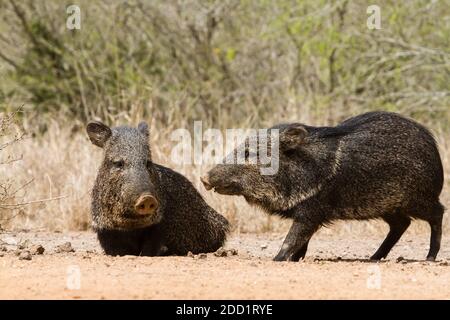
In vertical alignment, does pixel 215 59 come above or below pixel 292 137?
above

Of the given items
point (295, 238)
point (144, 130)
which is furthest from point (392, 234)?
point (144, 130)

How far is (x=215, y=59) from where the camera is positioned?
14.8 meters

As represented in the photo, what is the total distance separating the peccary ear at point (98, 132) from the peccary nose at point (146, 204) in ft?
2.54

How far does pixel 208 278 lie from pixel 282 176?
1516 millimetres

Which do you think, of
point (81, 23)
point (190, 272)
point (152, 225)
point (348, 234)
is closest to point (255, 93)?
point (81, 23)

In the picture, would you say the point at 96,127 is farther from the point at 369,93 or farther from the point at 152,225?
the point at 369,93

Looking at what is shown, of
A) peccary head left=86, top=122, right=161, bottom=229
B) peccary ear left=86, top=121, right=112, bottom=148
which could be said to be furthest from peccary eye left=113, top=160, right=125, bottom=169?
peccary ear left=86, top=121, right=112, bottom=148

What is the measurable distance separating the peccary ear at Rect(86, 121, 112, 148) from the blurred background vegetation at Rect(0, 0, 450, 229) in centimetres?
572

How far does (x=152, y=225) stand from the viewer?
21.5 feet

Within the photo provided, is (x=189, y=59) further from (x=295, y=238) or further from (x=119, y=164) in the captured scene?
(x=295, y=238)

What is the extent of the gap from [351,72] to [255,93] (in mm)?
1658

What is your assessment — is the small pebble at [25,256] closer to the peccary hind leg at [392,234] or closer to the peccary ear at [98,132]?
the peccary ear at [98,132]

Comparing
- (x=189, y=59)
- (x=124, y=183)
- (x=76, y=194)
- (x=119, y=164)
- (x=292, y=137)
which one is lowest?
(x=76, y=194)

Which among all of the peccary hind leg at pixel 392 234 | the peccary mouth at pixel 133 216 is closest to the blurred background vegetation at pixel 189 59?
the peccary hind leg at pixel 392 234
